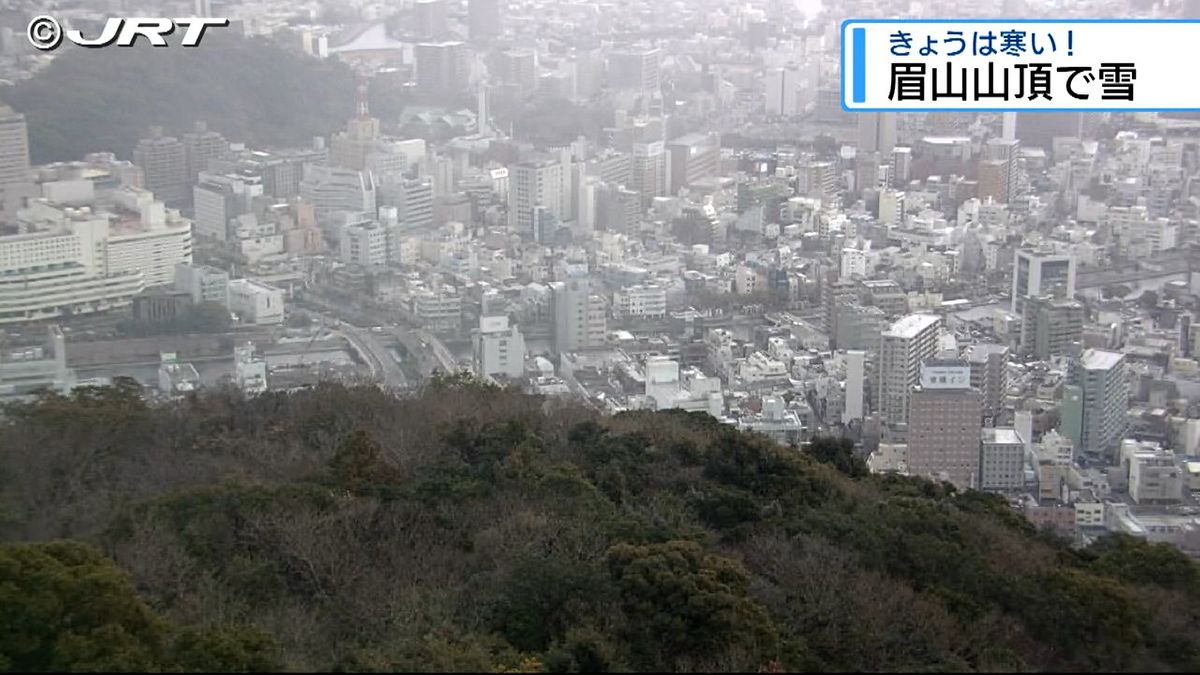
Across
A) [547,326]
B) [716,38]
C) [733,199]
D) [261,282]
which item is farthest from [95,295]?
[716,38]

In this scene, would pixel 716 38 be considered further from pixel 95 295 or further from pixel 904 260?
pixel 95 295

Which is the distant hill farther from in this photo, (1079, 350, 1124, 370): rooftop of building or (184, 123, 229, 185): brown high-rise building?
(1079, 350, 1124, 370): rooftop of building

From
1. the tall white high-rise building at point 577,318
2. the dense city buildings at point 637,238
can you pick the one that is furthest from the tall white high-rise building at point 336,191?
the tall white high-rise building at point 577,318

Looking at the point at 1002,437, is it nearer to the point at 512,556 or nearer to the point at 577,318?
the point at 577,318

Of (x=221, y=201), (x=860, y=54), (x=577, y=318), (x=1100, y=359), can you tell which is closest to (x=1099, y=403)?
(x=1100, y=359)

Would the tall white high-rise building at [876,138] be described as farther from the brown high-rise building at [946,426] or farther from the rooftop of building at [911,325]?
the brown high-rise building at [946,426]
